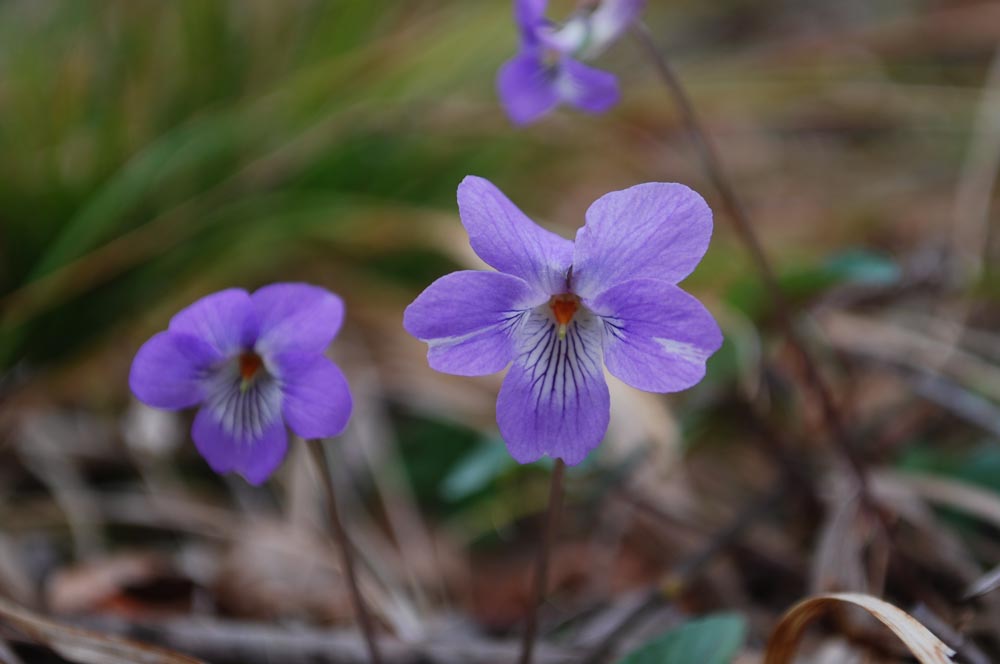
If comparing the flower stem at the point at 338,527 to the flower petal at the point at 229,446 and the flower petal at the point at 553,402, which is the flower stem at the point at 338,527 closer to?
the flower petal at the point at 229,446

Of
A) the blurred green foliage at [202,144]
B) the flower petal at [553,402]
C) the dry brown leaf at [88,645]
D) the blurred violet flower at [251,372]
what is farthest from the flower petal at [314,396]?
the blurred green foliage at [202,144]

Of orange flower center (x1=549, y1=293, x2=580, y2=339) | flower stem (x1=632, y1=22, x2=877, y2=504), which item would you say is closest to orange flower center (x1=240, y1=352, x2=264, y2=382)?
orange flower center (x1=549, y1=293, x2=580, y2=339)

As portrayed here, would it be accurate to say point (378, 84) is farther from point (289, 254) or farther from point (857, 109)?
point (857, 109)

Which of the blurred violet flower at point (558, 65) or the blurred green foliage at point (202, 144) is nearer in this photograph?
the blurred violet flower at point (558, 65)

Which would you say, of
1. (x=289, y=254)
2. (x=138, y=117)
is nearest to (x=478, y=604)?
(x=289, y=254)

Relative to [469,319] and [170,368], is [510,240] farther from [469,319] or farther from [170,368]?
[170,368]

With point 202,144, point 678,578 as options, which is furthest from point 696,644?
point 202,144

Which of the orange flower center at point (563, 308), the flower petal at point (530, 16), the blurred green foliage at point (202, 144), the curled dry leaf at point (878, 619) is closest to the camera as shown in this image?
the curled dry leaf at point (878, 619)

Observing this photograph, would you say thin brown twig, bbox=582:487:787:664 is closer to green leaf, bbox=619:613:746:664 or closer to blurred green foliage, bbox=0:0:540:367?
green leaf, bbox=619:613:746:664
